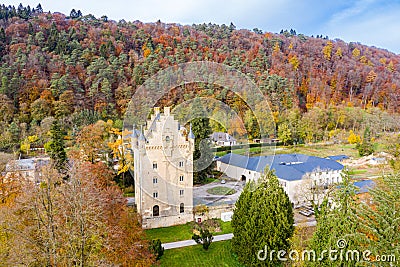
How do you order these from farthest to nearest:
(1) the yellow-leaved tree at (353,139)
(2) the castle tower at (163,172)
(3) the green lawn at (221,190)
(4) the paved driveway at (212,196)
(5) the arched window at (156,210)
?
(1) the yellow-leaved tree at (353,139)
(3) the green lawn at (221,190)
(4) the paved driveway at (212,196)
(5) the arched window at (156,210)
(2) the castle tower at (163,172)

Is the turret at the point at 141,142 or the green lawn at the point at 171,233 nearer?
the green lawn at the point at 171,233

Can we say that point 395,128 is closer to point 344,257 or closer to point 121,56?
point 121,56

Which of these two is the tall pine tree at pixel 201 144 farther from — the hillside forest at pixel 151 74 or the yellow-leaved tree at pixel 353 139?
the yellow-leaved tree at pixel 353 139

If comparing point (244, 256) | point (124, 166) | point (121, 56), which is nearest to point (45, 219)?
point (244, 256)

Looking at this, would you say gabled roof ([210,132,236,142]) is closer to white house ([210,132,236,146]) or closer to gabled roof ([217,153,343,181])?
white house ([210,132,236,146])
